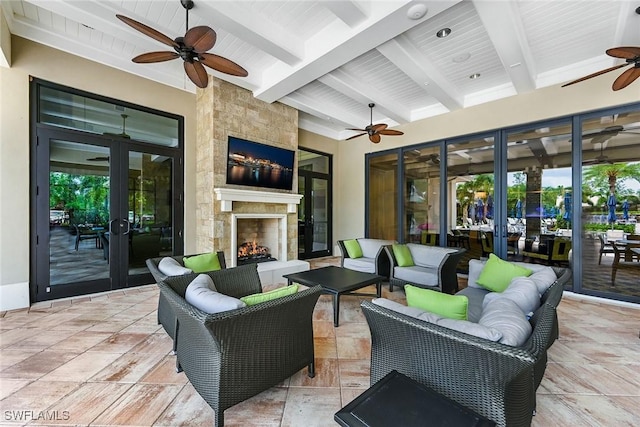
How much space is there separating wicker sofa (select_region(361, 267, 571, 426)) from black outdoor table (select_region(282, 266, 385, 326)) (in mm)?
1485

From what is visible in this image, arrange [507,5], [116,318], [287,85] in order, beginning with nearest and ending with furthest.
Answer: [507,5]
[116,318]
[287,85]

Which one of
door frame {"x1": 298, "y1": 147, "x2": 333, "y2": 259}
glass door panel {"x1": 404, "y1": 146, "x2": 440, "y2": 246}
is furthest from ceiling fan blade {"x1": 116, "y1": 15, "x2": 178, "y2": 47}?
glass door panel {"x1": 404, "y1": 146, "x2": 440, "y2": 246}

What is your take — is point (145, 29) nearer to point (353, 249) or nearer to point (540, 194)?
point (353, 249)

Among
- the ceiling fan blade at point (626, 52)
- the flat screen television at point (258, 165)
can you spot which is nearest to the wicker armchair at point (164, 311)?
the flat screen television at point (258, 165)

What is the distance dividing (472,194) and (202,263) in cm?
526

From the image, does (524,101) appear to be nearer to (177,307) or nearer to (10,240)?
Answer: (177,307)

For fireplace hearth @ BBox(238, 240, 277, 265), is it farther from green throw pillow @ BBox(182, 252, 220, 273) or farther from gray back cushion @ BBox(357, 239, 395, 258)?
green throw pillow @ BBox(182, 252, 220, 273)

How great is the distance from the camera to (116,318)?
10.9 ft

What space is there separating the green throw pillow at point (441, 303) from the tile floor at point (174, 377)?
0.83 meters

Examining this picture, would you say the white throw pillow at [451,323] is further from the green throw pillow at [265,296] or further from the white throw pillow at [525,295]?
the white throw pillow at [525,295]

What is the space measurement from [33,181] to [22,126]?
718 millimetres

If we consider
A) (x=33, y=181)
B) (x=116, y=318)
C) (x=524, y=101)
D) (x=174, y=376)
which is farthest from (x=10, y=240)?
(x=524, y=101)

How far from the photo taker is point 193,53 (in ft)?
9.19

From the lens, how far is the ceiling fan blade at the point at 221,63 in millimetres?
2888
